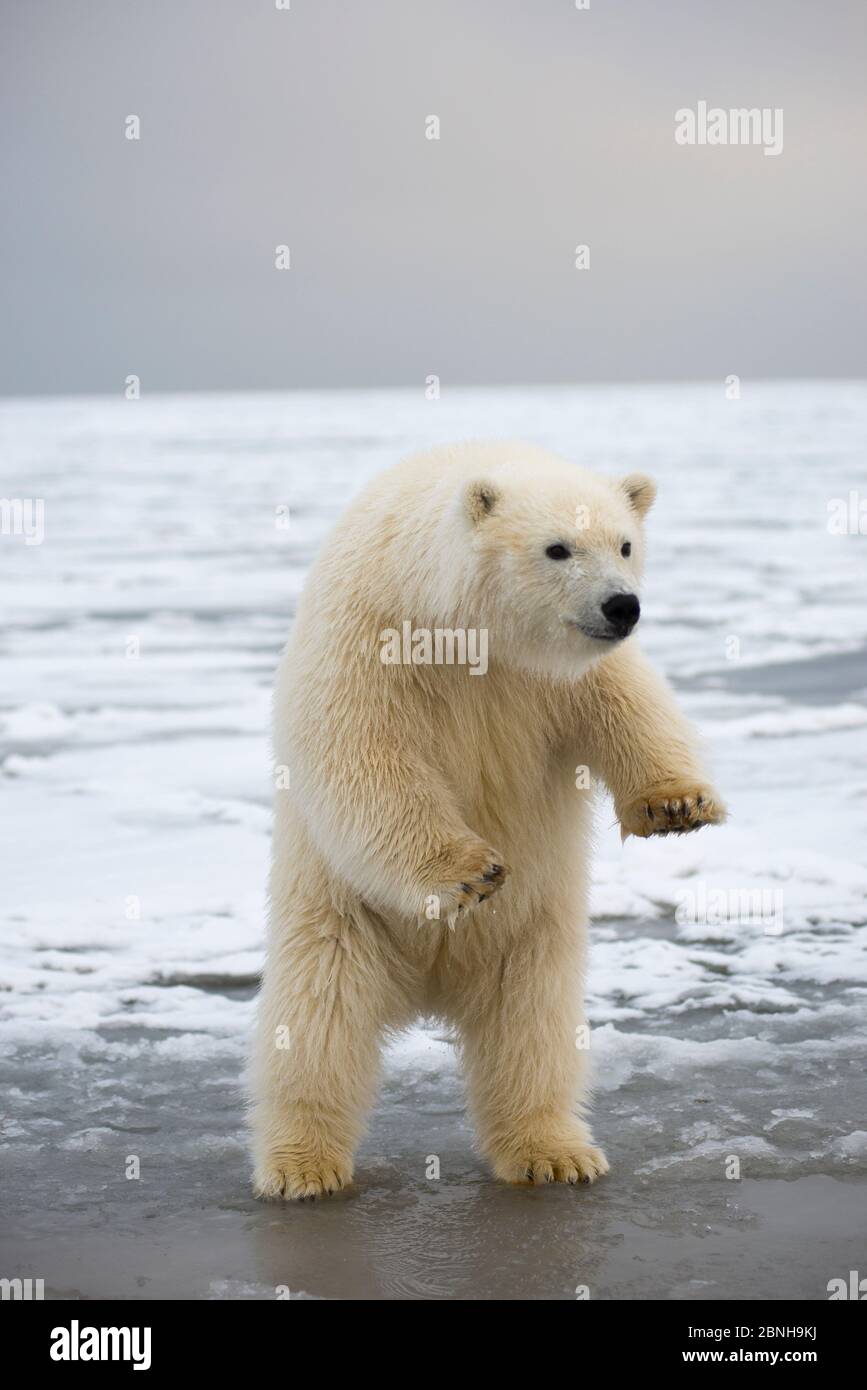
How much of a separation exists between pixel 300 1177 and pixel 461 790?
0.95 m

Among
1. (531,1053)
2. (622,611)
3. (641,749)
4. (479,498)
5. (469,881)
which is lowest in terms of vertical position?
(531,1053)

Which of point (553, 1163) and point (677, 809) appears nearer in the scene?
point (677, 809)

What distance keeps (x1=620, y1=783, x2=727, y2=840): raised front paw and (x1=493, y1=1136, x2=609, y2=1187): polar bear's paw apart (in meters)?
0.77

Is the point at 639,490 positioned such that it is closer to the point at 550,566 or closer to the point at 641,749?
the point at 550,566

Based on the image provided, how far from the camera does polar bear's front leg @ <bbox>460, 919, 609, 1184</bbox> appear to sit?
156 inches

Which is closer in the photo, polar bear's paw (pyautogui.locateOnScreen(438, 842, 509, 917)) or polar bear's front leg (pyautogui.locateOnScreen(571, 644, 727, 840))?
polar bear's paw (pyautogui.locateOnScreen(438, 842, 509, 917))

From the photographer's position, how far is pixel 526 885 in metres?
3.91

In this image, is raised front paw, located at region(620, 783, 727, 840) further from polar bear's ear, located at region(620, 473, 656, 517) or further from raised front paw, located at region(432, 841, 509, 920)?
polar bear's ear, located at region(620, 473, 656, 517)

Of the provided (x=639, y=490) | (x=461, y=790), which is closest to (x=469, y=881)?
(x=461, y=790)

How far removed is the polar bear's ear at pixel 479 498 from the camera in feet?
11.7

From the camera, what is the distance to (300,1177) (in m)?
3.83

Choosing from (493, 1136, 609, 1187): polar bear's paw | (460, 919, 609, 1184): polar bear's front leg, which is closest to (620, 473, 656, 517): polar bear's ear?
(460, 919, 609, 1184): polar bear's front leg

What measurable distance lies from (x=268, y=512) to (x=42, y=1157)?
17.4 metres

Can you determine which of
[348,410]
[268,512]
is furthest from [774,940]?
[348,410]
